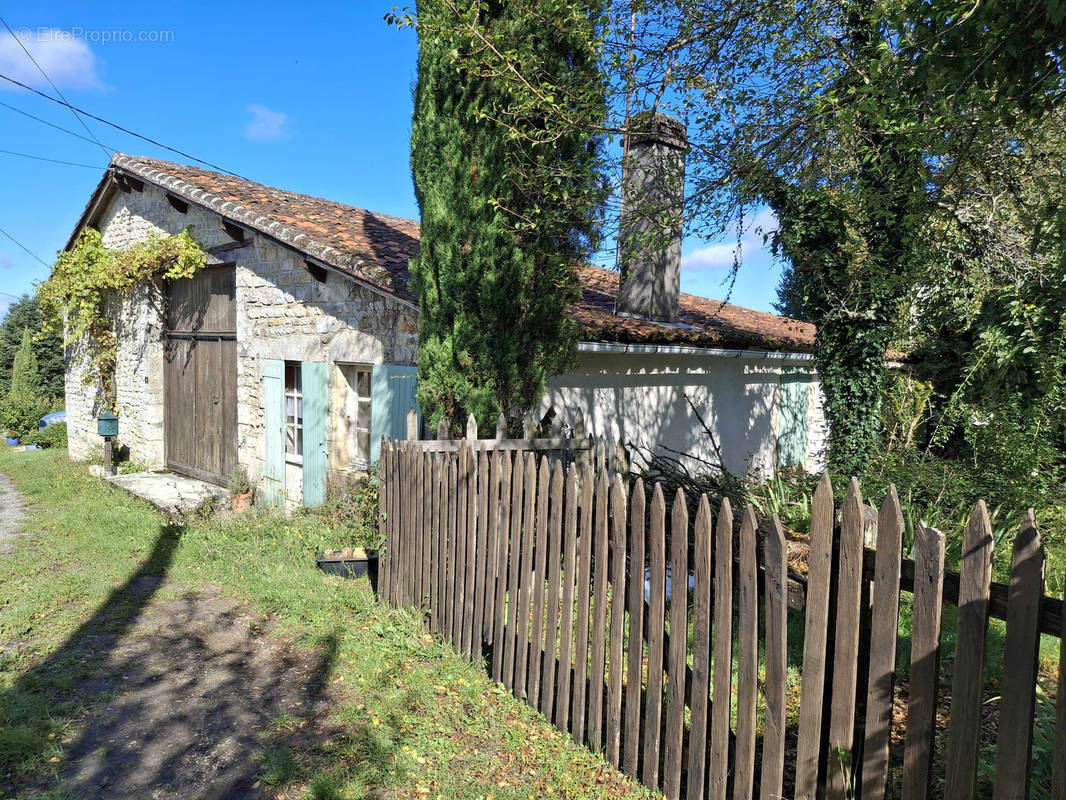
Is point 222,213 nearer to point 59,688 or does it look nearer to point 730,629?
point 59,688

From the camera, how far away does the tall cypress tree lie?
5008 mm

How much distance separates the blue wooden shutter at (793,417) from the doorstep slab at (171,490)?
8380 millimetres

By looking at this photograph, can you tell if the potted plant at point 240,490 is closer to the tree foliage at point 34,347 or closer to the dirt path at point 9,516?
the dirt path at point 9,516

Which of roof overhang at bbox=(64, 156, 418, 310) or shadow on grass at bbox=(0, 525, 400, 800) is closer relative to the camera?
shadow on grass at bbox=(0, 525, 400, 800)

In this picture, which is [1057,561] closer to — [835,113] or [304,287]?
[835,113]

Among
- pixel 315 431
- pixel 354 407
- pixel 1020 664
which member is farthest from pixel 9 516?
pixel 1020 664

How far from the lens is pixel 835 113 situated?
404 centimetres

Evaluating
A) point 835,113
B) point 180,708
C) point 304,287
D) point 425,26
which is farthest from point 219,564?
point 835,113

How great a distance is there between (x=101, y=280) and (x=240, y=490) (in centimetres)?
476

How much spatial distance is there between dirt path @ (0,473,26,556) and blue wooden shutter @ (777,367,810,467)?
33.4 ft

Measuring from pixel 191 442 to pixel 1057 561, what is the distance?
10636 mm

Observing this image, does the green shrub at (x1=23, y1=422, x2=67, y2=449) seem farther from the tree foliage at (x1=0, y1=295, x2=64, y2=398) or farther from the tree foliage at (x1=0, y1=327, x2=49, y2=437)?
the tree foliage at (x1=0, y1=295, x2=64, y2=398)

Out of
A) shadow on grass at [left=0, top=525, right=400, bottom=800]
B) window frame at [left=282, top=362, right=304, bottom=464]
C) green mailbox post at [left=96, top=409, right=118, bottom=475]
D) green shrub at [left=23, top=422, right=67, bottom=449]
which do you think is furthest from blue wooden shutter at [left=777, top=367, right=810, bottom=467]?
green shrub at [left=23, top=422, right=67, bottom=449]

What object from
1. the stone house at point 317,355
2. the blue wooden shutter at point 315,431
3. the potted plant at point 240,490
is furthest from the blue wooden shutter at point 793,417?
the potted plant at point 240,490
